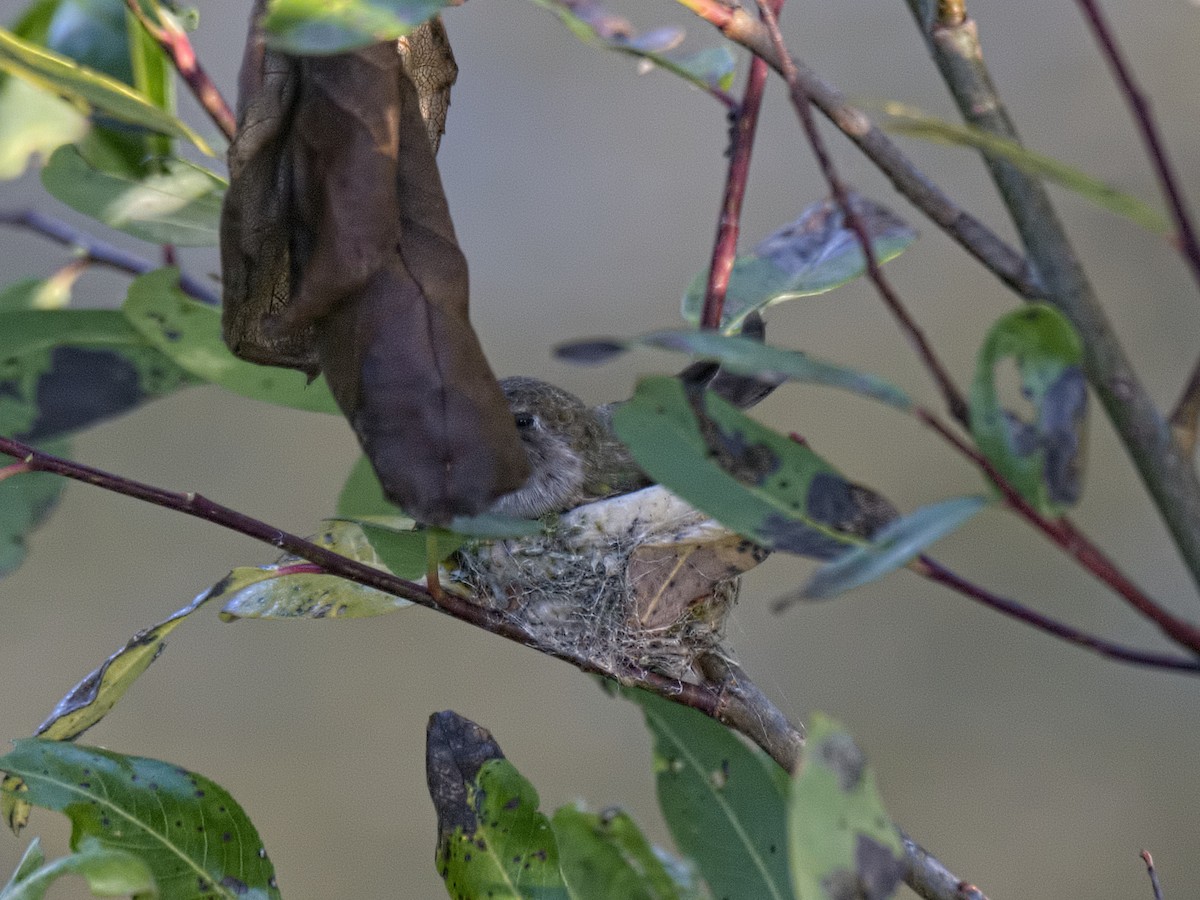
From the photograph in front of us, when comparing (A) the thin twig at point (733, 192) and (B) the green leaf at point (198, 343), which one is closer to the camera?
(A) the thin twig at point (733, 192)

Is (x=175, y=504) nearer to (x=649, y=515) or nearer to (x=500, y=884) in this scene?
(x=500, y=884)

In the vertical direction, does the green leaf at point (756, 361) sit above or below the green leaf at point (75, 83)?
below

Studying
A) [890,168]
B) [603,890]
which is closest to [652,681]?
[603,890]

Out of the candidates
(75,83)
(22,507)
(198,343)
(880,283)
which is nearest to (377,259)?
(880,283)

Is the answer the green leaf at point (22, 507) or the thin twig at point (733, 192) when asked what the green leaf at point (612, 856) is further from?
the green leaf at point (22, 507)

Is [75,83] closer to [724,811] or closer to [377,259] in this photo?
[377,259]

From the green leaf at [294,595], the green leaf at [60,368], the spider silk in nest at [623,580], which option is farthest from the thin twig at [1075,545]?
the green leaf at [60,368]
